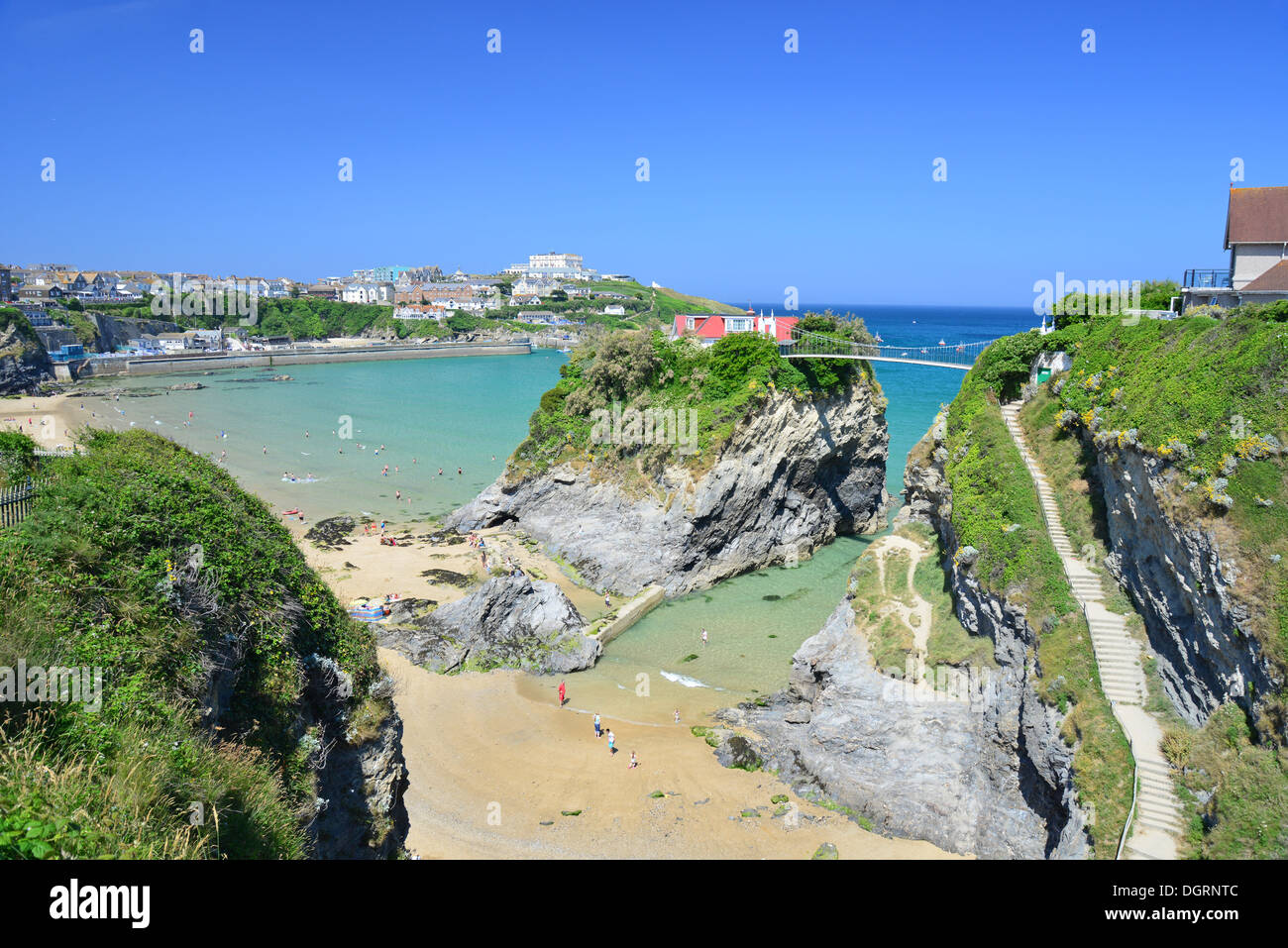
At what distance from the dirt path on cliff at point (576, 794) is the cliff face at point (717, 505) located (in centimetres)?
940

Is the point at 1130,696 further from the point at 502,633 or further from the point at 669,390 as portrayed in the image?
the point at 669,390

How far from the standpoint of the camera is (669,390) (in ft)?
116

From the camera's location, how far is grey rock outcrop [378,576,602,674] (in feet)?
83.4

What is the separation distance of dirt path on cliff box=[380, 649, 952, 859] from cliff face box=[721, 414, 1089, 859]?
0.84m

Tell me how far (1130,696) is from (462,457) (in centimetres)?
4849

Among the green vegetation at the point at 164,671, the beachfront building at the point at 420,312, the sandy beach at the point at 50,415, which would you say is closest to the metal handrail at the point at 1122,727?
the green vegetation at the point at 164,671

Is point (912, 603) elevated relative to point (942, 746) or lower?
elevated

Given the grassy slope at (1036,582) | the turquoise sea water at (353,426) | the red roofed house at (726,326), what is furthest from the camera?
the turquoise sea water at (353,426)

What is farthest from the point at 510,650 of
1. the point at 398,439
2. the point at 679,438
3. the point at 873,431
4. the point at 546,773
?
the point at 398,439

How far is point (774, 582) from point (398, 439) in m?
40.8

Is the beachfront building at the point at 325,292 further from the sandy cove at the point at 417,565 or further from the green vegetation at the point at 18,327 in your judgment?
the sandy cove at the point at 417,565

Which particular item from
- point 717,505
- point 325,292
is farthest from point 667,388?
point 325,292

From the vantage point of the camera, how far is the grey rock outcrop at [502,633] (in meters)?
25.4

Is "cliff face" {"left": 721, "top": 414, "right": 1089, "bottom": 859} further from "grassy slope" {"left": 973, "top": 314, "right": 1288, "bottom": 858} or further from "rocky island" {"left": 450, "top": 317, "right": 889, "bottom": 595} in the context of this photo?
"rocky island" {"left": 450, "top": 317, "right": 889, "bottom": 595}
